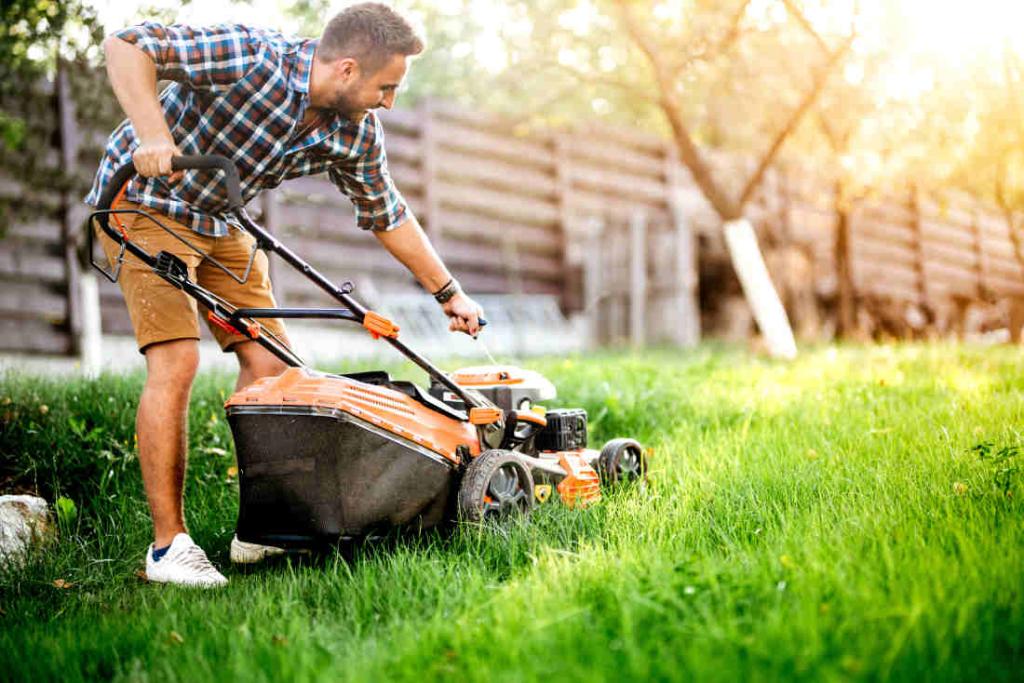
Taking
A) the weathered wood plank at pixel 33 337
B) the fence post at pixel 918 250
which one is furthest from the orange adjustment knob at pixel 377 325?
the fence post at pixel 918 250

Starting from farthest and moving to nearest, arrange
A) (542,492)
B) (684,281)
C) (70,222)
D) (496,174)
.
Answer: (496,174)
(684,281)
(70,222)
(542,492)

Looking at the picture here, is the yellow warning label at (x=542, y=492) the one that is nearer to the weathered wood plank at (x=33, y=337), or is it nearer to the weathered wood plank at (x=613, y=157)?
the weathered wood plank at (x=33, y=337)

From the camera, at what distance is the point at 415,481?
296 centimetres

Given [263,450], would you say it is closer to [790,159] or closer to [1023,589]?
[1023,589]

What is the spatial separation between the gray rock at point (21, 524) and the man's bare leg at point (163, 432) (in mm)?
586

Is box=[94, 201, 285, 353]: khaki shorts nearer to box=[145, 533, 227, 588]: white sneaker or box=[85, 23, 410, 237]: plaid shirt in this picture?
box=[85, 23, 410, 237]: plaid shirt

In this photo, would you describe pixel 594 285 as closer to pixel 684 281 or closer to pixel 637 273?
pixel 637 273

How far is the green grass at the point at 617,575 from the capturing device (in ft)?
6.44

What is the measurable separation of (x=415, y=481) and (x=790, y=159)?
1161 centimetres

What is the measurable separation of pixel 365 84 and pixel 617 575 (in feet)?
5.23

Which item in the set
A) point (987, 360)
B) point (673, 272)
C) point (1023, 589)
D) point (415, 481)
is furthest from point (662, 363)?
point (1023, 589)

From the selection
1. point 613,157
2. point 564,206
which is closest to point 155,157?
point 564,206

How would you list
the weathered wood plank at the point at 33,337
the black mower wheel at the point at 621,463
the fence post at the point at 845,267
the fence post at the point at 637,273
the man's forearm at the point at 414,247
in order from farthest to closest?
the fence post at the point at 845,267 → the fence post at the point at 637,273 → the weathered wood plank at the point at 33,337 → the black mower wheel at the point at 621,463 → the man's forearm at the point at 414,247

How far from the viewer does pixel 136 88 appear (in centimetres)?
279
